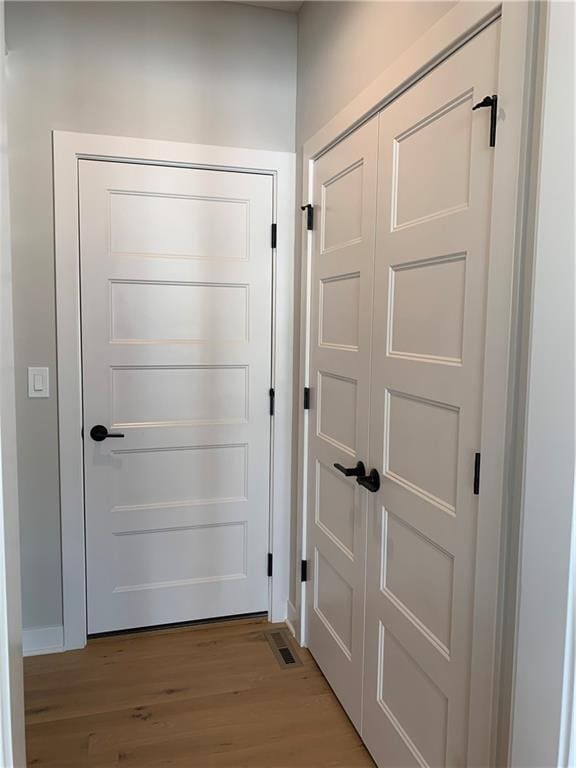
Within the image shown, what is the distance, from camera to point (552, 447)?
1.00 meters

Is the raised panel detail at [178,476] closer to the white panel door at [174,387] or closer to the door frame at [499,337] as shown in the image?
the white panel door at [174,387]

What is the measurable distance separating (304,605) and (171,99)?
7.55 ft

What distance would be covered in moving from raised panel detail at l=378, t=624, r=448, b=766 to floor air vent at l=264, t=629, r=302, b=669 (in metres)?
0.69

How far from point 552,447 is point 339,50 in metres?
1.71

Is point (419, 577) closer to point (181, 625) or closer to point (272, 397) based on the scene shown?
point (272, 397)

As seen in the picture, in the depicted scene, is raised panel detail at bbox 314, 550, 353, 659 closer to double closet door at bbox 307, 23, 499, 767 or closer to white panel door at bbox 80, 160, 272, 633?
double closet door at bbox 307, 23, 499, 767

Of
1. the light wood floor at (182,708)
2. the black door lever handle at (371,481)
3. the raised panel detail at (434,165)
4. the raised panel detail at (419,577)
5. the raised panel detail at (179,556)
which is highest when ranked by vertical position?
the raised panel detail at (434,165)

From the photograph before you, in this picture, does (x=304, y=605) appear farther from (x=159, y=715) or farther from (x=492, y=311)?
(x=492, y=311)

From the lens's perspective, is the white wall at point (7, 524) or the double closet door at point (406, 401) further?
the double closet door at point (406, 401)

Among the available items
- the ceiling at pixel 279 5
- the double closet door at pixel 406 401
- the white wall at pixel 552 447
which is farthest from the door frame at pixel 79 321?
the white wall at pixel 552 447

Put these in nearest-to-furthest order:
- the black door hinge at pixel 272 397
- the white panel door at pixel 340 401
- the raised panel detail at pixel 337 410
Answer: the white panel door at pixel 340 401
the raised panel detail at pixel 337 410
the black door hinge at pixel 272 397

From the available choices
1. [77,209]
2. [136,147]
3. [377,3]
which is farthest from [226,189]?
[377,3]

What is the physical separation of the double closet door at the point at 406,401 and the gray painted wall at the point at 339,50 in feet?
0.55

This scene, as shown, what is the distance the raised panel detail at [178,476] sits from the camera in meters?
2.49
